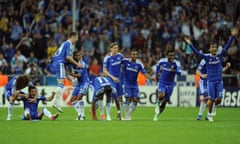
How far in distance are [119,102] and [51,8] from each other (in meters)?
13.9

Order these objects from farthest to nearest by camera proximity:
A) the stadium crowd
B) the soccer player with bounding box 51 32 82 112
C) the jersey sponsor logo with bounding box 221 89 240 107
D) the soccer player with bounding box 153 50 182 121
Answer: the stadium crowd
the jersey sponsor logo with bounding box 221 89 240 107
the soccer player with bounding box 153 50 182 121
the soccer player with bounding box 51 32 82 112

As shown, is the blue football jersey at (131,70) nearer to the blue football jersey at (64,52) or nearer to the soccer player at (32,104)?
the blue football jersey at (64,52)

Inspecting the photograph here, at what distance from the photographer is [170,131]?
16562 mm

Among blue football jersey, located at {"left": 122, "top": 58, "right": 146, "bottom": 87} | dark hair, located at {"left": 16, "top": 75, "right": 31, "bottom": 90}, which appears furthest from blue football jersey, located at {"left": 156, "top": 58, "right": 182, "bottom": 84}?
dark hair, located at {"left": 16, "top": 75, "right": 31, "bottom": 90}

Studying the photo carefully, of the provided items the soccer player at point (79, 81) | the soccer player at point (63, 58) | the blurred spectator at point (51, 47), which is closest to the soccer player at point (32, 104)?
the soccer player at point (63, 58)

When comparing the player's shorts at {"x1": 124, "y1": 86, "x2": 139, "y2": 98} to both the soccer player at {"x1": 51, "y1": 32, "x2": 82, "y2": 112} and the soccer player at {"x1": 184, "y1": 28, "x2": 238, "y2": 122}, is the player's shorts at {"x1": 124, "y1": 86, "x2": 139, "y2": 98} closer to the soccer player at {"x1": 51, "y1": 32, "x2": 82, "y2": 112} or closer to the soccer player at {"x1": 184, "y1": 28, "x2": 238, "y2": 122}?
the soccer player at {"x1": 51, "y1": 32, "x2": 82, "y2": 112}

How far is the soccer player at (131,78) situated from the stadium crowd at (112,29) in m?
10.7

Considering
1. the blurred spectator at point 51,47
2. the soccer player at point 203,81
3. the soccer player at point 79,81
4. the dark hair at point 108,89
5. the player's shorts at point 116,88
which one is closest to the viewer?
the dark hair at point 108,89

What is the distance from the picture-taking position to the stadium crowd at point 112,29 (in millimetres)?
33438

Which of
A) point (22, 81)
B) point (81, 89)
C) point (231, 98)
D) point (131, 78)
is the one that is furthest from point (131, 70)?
point (231, 98)

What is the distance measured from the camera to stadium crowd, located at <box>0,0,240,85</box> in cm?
3344

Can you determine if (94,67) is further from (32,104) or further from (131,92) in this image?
(32,104)

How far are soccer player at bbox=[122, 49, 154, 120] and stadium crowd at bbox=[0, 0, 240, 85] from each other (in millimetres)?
10686

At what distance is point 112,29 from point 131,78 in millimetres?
12979
